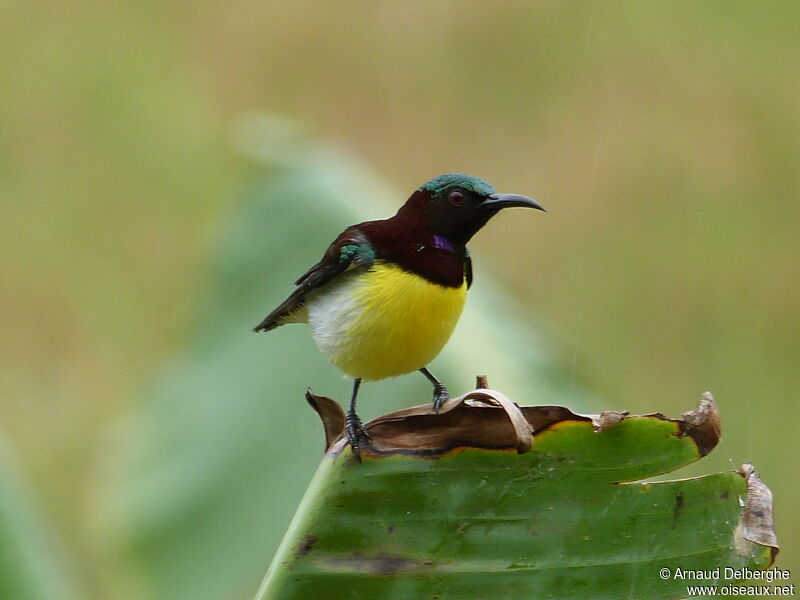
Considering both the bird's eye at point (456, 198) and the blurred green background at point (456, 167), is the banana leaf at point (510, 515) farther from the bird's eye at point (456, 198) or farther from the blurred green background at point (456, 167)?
the blurred green background at point (456, 167)

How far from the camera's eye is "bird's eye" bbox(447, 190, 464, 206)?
216cm

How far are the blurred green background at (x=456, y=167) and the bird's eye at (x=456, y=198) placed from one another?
2555mm

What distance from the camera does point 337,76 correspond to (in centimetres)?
692

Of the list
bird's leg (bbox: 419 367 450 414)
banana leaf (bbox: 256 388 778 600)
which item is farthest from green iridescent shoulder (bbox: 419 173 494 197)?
banana leaf (bbox: 256 388 778 600)

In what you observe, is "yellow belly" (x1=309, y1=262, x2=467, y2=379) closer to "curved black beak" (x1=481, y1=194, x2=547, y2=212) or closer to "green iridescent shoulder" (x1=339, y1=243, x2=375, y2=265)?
"green iridescent shoulder" (x1=339, y1=243, x2=375, y2=265)

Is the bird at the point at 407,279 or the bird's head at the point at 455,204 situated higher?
the bird's head at the point at 455,204

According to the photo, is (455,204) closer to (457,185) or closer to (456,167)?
(457,185)

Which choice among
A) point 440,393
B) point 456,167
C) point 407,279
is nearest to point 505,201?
point 407,279

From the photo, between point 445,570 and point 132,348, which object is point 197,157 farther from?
point 445,570

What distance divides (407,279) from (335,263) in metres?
0.19

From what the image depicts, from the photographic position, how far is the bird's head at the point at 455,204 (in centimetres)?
216

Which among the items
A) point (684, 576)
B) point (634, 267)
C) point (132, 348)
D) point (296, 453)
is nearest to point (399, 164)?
point (634, 267)

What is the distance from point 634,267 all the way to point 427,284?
13.1ft

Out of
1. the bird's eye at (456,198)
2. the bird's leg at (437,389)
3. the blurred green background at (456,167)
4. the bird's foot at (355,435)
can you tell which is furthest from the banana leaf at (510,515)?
the blurred green background at (456,167)
